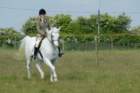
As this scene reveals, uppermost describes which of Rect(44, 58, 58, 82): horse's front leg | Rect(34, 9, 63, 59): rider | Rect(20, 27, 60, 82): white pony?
Rect(34, 9, 63, 59): rider

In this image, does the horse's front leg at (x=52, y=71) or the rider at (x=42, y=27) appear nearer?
the horse's front leg at (x=52, y=71)

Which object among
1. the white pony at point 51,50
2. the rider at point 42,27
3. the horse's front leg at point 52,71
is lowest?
the horse's front leg at point 52,71

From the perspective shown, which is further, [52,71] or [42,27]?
[42,27]

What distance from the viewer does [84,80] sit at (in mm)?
Answer: 15117

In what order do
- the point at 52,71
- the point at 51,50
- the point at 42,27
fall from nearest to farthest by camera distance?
the point at 52,71, the point at 51,50, the point at 42,27

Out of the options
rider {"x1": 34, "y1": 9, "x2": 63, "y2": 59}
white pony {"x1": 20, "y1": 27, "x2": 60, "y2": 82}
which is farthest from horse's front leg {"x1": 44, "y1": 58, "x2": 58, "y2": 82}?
rider {"x1": 34, "y1": 9, "x2": 63, "y2": 59}

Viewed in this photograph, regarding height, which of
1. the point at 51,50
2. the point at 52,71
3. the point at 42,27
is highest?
the point at 42,27

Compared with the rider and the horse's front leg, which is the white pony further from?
the rider

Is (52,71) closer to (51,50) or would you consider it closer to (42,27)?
(51,50)

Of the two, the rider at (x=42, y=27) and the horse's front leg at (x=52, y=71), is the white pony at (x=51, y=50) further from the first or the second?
the rider at (x=42, y=27)

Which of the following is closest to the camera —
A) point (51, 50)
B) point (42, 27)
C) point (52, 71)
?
point (52, 71)

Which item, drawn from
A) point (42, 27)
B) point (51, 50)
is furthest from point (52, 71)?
point (42, 27)

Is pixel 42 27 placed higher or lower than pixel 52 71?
higher

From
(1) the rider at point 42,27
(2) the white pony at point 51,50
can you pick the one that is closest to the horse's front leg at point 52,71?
(2) the white pony at point 51,50
